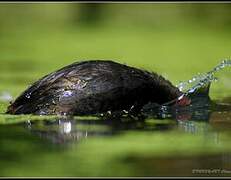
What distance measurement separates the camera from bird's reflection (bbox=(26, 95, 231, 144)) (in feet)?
17.3

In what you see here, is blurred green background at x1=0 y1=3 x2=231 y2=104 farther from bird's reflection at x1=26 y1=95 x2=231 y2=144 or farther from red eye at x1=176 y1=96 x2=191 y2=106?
bird's reflection at x1=26 y1=95 x2=231 y2=144

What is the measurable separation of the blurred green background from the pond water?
1.72m

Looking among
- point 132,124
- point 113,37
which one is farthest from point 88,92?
point 113,37

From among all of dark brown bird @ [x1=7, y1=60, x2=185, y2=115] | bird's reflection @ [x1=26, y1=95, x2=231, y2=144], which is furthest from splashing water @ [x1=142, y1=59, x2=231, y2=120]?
dark brown bird @ [x1=7, y1=60, x2=185, y2=115]

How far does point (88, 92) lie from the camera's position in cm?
627

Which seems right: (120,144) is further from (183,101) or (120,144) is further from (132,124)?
(183,101)

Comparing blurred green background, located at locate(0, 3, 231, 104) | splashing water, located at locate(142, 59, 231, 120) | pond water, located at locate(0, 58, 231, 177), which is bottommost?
pond water, located at locate(0, 58, 231, 177)

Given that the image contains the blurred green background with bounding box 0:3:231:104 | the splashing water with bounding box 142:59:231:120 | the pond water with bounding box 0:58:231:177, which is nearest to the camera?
the pond water with bounding box 0:58:231:177

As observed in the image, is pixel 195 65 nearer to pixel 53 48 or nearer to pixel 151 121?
pixel 53 48

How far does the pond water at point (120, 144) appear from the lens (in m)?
4.26

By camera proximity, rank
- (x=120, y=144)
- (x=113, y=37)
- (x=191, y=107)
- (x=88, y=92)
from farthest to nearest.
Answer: (x=113, y=37) < (x=191, y=107) < (x=88, y=92) < (x=120, y=144)

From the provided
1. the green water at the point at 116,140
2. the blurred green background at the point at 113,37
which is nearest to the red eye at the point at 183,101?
the green water at the point at 116,140

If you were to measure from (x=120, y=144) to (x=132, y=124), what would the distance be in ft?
2.67

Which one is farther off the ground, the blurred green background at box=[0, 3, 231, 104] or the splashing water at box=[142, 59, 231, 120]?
the blurred green background at box=[0, 3, 231, 104]
